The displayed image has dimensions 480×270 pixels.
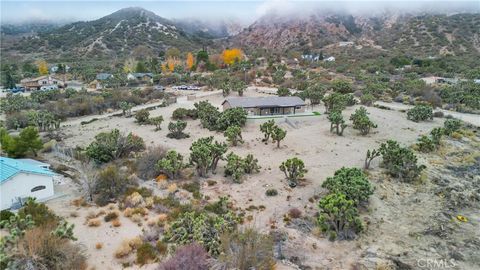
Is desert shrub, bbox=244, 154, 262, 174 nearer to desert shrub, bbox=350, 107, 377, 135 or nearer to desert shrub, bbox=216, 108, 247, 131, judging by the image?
desert shrub, bbox=216, 108, 247, 131

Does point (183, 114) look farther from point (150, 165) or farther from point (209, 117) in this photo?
point (150, 165)

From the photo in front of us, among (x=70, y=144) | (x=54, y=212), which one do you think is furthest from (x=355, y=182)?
(x=70, y=144)

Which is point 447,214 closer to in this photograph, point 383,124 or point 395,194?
point 395,194

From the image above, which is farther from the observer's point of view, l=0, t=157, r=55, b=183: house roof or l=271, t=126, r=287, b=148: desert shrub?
l=271, t=126, r=287, b=148: desert shrub

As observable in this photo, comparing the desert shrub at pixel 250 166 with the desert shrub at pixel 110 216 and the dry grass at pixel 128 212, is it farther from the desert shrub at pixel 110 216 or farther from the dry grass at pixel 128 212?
the desert shrub at pixel 110 216

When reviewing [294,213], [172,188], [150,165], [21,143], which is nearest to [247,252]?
[294,213]

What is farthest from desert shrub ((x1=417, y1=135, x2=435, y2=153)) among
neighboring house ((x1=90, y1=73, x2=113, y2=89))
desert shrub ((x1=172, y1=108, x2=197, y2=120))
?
neighboring house ((x1=90, y1=73, x2=113, y2=89))
